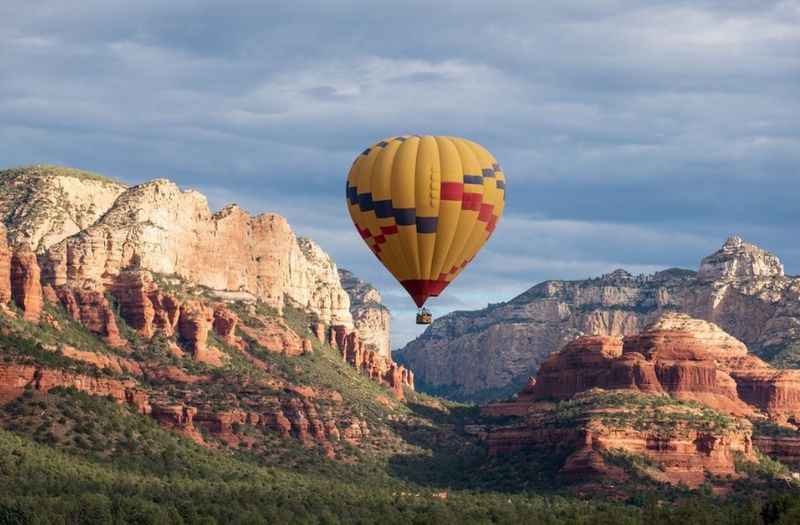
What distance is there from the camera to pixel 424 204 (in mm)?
182750

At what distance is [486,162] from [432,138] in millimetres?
4765

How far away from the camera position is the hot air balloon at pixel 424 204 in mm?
182875

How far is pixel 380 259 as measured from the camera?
18888 centimetres

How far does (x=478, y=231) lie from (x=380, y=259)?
824 centimetres

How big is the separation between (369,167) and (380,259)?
27.2ft

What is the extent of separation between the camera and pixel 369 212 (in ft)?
607

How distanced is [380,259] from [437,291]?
605 centimetres

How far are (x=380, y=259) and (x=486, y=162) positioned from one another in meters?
11.6

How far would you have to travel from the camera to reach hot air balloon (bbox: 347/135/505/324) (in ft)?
600

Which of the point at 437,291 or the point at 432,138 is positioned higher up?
the point at 432,138

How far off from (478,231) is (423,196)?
7.10 m

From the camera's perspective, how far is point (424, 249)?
7259 inches

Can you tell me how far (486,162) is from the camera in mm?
187000

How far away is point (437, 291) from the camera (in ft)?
609
